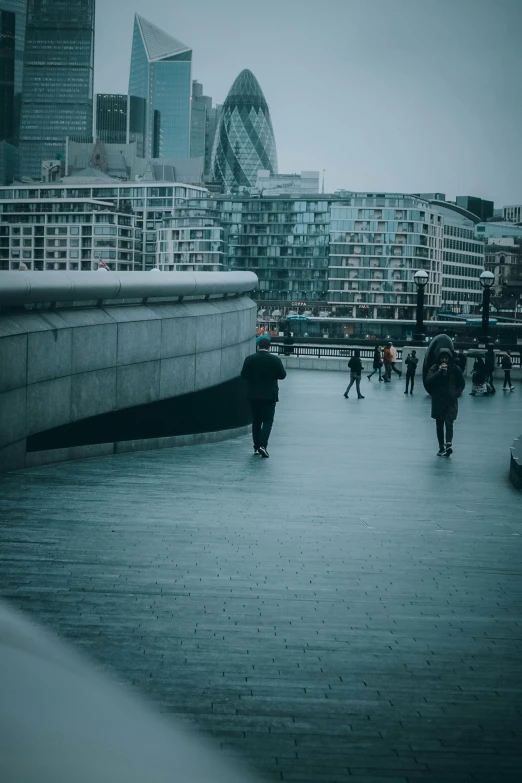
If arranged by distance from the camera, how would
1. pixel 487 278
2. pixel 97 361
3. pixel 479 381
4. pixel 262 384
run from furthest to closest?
pixel 487 278, pixel 479 381, pixel 262 384, pixel 97 361

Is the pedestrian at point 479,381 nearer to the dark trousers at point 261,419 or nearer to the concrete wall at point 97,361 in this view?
the concrete wall at point 97,361

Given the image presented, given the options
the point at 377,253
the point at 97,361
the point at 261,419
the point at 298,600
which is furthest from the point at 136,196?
the point at 298,600

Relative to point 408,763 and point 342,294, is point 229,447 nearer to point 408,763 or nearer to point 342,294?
point 408,763

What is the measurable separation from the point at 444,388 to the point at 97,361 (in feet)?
17.7

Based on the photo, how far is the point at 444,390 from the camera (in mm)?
15078

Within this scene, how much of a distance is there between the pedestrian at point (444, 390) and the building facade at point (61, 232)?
445ft

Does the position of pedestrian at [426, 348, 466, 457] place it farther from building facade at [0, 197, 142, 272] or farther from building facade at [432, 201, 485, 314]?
building facade at [432, 201, 485, 314]

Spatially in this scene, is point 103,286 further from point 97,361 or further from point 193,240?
point 193,240

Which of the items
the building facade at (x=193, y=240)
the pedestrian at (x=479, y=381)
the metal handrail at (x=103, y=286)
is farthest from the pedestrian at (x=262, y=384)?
the building facade at (x=193, y=240)

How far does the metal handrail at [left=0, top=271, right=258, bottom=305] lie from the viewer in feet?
34.1

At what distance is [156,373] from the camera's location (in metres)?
13.6

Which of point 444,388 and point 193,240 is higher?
point 193,240

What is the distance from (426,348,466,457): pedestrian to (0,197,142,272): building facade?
136m

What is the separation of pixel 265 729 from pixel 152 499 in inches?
222
